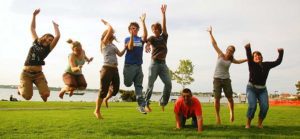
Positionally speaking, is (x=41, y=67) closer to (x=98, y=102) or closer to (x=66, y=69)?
(x=66, y=69)

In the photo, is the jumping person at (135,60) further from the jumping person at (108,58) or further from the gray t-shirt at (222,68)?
the gray t-shirt at (222,68)

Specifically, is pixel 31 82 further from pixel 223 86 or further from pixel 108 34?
pixel 223 86

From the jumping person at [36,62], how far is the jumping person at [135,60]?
2129 millimetres

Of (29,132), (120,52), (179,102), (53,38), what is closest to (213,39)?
(179,102)

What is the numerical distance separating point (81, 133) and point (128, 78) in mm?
2444

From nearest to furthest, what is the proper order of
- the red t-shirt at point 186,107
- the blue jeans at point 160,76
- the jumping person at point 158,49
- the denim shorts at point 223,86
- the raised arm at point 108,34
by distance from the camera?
the raised arm at point 108,34, the red t-shirt at point 186,107, the jumping person at point 158,49, the blue jeans at point 160,76, the denim shorts at point 223,86

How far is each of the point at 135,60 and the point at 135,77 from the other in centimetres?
60

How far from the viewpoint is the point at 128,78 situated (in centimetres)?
1134

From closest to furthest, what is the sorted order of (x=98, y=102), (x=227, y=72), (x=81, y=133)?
(x=81, y=133) < (x=98, y=102) < (x=227, y=72)

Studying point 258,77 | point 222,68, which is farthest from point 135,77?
point 258,77

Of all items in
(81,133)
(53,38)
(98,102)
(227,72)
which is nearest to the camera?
(81,133)

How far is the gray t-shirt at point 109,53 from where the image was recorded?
10.6m

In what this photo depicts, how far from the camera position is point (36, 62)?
10305 millimetres

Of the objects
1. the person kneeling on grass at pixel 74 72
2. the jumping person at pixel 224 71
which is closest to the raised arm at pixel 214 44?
the jumping person at pixel 224 71
